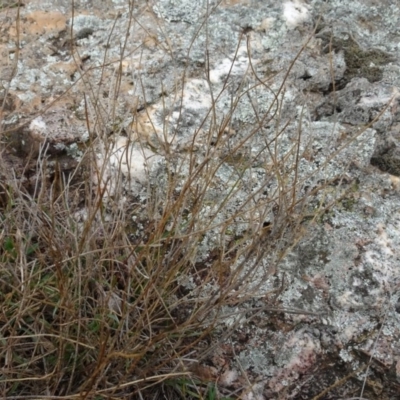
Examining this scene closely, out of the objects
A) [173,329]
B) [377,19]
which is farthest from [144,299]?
[377,19]

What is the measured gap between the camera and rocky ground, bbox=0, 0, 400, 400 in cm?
128

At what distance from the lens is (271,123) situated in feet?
5.09

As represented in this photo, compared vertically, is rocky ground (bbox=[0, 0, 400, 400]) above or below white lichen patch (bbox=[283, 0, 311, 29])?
below

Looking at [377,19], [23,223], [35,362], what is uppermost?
[377,19]

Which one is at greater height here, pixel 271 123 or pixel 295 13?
pixel 295 13

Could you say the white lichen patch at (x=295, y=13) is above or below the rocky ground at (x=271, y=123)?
above

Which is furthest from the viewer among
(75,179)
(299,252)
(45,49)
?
(45,49)

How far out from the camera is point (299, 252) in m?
A: 1.37

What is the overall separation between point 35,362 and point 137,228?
357mm

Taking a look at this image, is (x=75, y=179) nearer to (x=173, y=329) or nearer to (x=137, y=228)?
(x=137, y=228)

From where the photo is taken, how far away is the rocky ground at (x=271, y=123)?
128 cm

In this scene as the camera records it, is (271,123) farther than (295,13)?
No

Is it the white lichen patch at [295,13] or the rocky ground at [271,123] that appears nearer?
the rocky ground at [271,123]

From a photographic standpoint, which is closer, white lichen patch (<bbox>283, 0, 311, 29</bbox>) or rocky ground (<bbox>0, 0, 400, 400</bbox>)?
rocky ground (<bbox>0, 0, 400, 400</bbox>)
